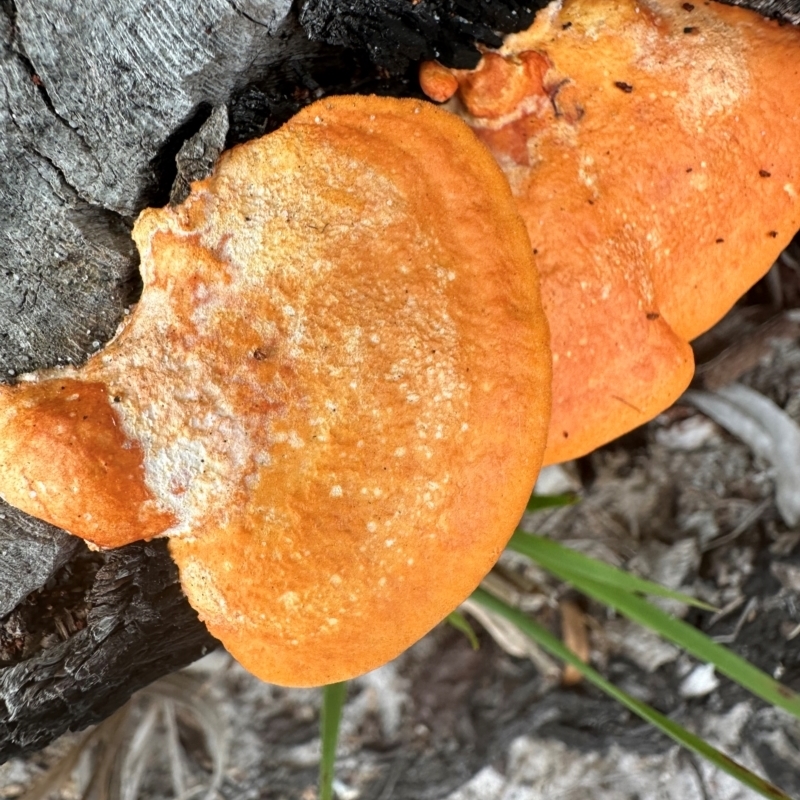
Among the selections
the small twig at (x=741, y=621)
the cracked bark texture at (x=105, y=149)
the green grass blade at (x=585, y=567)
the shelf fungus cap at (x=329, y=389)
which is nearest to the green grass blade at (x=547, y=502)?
the green grass blade at (x=585, y=567)

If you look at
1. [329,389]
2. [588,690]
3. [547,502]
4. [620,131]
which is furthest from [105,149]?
[588,690]

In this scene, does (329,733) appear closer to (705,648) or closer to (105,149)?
(705,648)

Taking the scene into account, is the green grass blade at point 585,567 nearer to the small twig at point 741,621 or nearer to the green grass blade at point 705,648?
the green grass blade at point 705,648

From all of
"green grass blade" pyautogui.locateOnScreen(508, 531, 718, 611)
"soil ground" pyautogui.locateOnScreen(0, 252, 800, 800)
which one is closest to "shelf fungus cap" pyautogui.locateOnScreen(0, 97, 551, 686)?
"green grass blade" pyautogui.locateOnScreen(508, 531, 718, 611)

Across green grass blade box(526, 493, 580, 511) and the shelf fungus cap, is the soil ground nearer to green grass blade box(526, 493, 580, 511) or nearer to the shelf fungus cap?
green grass blade box(526, 493, 580, 511)

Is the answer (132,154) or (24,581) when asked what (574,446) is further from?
(24,581)
